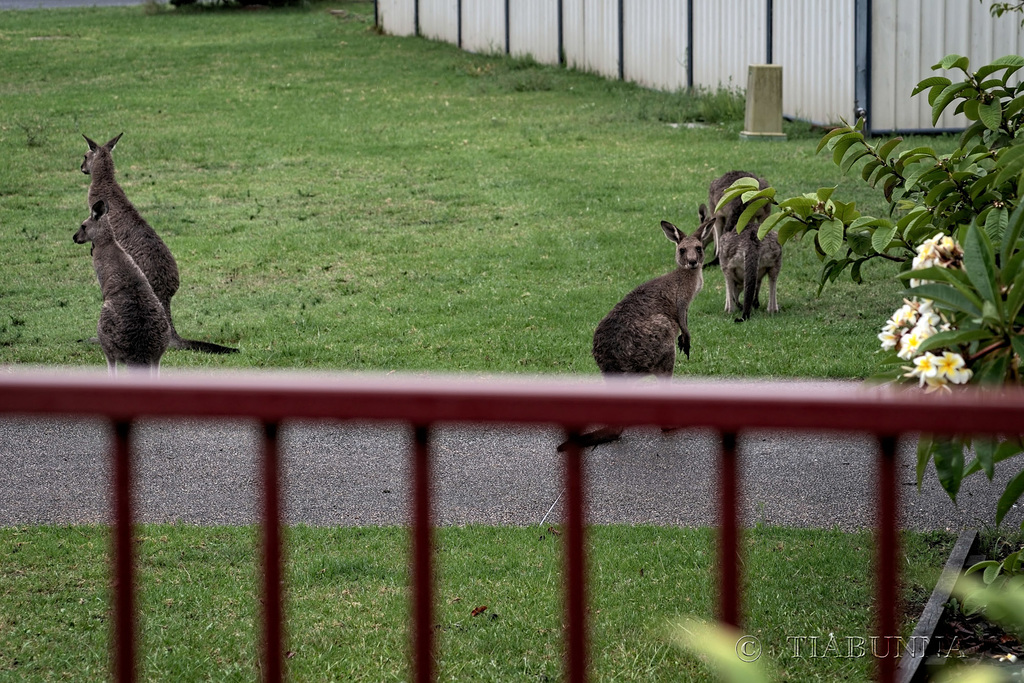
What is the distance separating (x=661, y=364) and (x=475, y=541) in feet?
6.05

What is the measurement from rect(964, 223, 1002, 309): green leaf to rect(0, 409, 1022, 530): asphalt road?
314cm

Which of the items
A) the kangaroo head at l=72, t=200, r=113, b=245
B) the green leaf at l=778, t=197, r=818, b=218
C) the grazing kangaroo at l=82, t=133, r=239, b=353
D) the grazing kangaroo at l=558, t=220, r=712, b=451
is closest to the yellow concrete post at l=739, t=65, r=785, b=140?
the grazing kangaroo at l=558, t=220, r=712, b=451

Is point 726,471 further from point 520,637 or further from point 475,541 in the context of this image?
point 475,541

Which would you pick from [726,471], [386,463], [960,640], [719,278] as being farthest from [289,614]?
[719,278]

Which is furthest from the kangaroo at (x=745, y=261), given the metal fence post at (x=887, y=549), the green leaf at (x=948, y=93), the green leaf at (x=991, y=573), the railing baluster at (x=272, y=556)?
the railing baluster at (x=272, y=556)

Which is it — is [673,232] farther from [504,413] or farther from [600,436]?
[504,413]

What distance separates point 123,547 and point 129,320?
5076 millimetres

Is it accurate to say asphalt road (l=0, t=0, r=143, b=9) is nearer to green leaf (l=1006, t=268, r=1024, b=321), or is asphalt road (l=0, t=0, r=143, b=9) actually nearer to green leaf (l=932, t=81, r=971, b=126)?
green leaf (l=932, t=81, r=971, b=126)

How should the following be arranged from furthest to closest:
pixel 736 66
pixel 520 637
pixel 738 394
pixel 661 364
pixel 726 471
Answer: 1. pixel 736 66
2. pixel 661 364
3. pixel 520 637
4. pixel 726 471
5. pixel 738 394

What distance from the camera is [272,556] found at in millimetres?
1897

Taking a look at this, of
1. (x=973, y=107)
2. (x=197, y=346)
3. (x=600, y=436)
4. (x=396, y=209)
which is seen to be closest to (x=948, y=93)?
(x=973, y=107)

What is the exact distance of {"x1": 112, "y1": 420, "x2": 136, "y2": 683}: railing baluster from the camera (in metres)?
1.88

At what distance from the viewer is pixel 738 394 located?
1.68 meters

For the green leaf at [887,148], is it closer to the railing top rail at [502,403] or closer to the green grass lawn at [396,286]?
the green grass lawn at [396,286]
